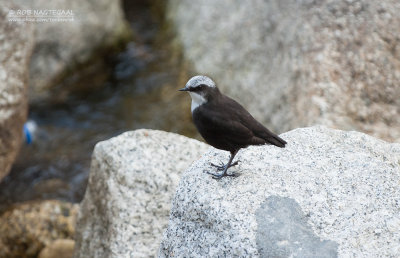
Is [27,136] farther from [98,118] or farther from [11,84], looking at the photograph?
[11,84]

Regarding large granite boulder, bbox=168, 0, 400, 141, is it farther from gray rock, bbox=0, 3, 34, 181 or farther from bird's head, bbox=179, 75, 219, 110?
gray rock, bbox=0, 3, 34, 181

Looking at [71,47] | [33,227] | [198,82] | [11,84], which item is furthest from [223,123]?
[71,47]

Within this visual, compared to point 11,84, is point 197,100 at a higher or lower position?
lower

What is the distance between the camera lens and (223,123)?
4137 millimetres

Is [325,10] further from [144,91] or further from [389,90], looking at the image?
[144,91]

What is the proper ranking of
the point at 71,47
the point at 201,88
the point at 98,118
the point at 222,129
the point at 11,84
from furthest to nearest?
the point at 71,47 → the point at 98,118 → the point at 11,84 → the point at 201,88 → the point at 222,129

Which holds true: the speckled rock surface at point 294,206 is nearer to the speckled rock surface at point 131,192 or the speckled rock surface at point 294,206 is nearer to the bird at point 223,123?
the bird at point 223,123

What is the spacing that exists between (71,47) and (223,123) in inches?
297

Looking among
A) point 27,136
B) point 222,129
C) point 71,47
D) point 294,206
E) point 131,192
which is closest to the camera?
point 294,206

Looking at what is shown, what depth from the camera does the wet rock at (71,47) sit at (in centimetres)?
1041

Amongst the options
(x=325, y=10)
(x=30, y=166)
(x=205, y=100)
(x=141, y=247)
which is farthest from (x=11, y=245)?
(x=325, y=10)

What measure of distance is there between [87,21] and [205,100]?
24.8 ft

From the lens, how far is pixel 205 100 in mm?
4246

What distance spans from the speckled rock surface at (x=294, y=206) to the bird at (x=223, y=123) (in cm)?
24
